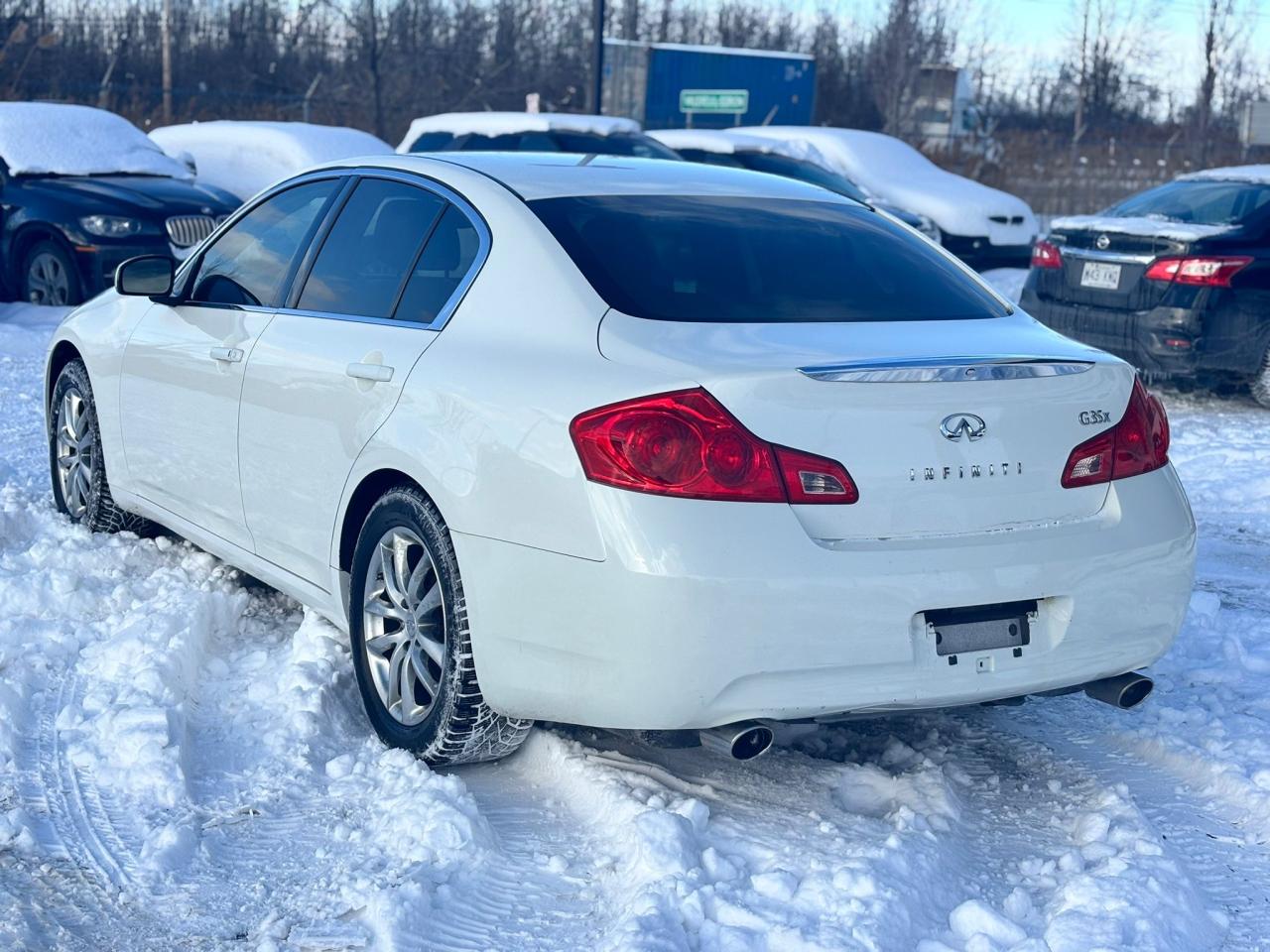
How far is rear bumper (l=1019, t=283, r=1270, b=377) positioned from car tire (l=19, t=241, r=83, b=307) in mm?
7371

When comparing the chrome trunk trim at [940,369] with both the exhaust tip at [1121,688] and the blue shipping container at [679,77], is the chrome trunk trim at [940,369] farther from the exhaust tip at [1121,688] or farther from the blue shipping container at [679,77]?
the blue shipping container at [679,77]

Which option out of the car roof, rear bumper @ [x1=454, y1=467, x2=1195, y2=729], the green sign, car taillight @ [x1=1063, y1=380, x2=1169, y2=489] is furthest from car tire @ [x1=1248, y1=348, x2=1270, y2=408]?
the green sign

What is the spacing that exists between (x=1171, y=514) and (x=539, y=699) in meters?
1.56

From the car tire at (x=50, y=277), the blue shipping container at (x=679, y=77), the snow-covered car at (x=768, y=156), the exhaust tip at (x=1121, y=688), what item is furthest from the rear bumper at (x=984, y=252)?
the blue shipping container at (x=679, y=77)

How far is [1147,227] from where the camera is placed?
30.1ft

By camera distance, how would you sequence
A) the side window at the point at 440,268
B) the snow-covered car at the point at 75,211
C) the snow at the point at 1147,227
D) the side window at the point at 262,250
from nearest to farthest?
1. the side window at the point at 440,268
2. the side window at the point at 262,250
3. the snow at the point at 1147,227
4. the snow-covered car at the point at 75,211

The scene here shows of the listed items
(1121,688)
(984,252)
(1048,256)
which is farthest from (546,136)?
(1121,688)

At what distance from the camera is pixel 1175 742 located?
13.2 ft

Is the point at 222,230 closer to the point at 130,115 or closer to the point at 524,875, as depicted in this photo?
the point at 524,875

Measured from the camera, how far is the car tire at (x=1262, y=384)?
30.2ft

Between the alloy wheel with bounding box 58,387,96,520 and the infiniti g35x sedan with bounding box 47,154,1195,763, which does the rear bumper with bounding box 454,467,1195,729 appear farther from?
the alloy wheel with bounding box 58,387,96,520

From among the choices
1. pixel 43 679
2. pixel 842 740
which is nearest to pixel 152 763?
pixel 43 679

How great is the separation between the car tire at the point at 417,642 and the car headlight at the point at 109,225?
8.32m

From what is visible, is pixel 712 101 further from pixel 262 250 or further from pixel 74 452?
pixel 262 250
